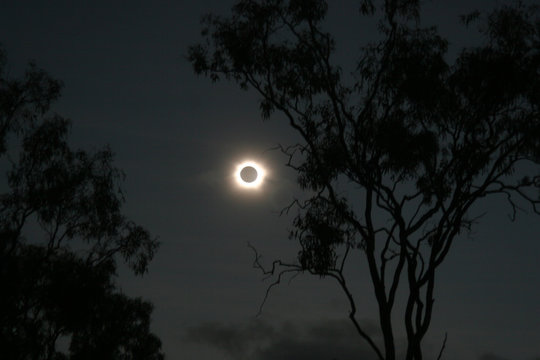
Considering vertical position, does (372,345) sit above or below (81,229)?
below

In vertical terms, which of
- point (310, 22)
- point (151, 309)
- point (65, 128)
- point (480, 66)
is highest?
point (151, 309)

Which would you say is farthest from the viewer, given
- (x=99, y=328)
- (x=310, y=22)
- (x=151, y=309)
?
(x=151, y=309)

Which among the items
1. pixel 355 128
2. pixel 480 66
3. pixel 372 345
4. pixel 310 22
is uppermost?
pixel 310 22

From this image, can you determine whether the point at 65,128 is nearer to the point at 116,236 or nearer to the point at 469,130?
the point at 116,236

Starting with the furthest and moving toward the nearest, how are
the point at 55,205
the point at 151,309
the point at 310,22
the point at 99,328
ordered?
the point at 151,309, the point at 99,328, the point at 55,205, the point at 310,22

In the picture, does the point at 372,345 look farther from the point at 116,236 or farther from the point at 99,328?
the point at 99,328

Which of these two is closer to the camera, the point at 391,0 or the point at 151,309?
the point at 391,0

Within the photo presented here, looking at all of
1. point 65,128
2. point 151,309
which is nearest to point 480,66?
point 65,128

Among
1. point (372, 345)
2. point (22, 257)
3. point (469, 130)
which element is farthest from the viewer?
point (22, 257)

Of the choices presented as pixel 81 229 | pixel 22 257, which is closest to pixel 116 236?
pixel 81 229
